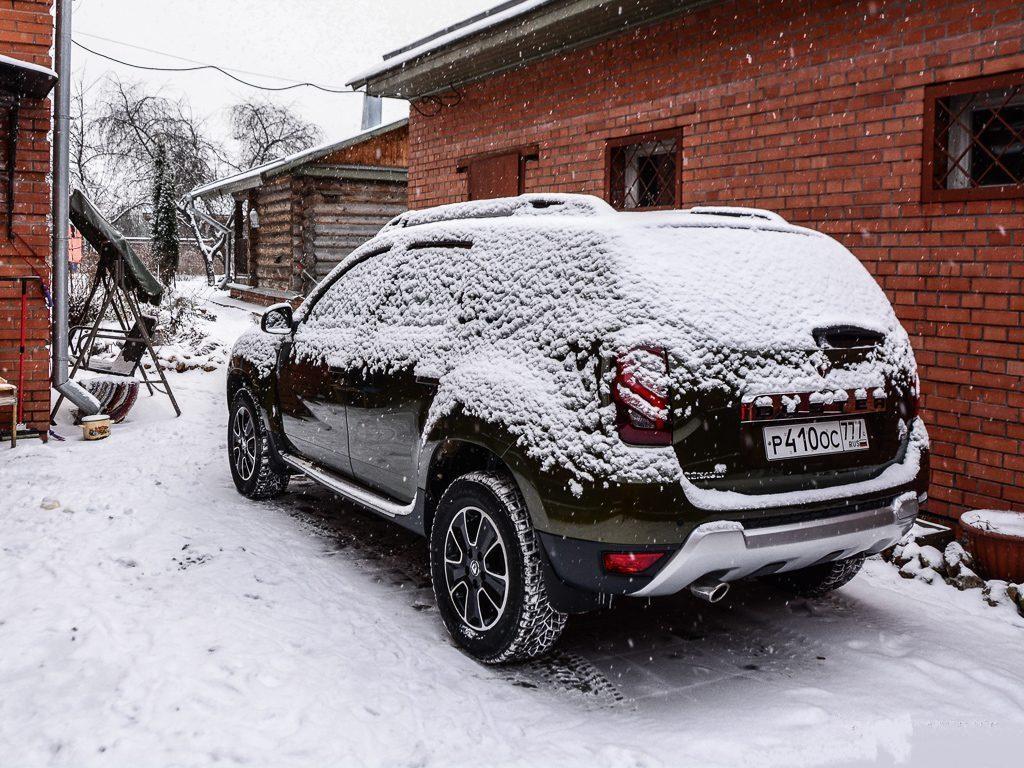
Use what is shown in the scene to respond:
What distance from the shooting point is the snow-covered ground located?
2910 millimetres

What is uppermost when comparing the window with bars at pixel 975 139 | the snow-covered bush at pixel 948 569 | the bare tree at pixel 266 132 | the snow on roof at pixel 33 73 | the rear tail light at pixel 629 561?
the bare tree at pixel 266 132

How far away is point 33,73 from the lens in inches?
286

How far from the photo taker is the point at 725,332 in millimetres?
3125

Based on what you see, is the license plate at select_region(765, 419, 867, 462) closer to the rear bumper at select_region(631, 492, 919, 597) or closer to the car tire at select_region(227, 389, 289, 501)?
the rear bumper at select_region(631, 492, 919, 597)

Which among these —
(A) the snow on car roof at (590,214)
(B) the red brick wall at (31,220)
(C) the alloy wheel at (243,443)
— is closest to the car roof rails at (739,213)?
(A) the snow on car roof at (590,214)

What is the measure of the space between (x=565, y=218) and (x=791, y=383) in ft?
3.74

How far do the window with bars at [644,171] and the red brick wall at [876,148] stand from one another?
11 cm

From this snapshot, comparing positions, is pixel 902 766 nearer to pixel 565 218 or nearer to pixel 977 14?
pixel 565 218

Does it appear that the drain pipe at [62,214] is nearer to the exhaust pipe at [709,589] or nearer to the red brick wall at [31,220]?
the red brick wall at [31,220]

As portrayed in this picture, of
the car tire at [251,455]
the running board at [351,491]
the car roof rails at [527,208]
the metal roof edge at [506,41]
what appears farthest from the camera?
the metal roof edge at [506,41]

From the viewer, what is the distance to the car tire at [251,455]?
587 centimetres

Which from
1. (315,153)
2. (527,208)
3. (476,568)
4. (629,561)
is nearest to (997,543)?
(629,561)

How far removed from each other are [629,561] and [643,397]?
0.57 metres

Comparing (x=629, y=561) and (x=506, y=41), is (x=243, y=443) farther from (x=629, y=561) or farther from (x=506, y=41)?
(x=506, y=41)
